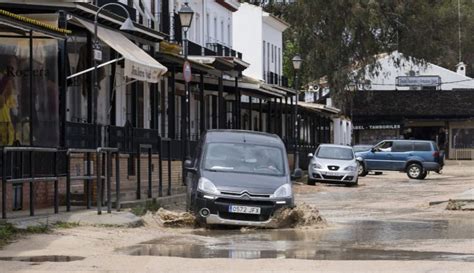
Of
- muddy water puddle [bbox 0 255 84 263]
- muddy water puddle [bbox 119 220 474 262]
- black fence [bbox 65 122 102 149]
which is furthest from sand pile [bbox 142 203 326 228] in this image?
muddy water puddle [bbox 0 255 84 263]

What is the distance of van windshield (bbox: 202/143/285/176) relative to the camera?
18.4m

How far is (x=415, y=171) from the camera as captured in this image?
46844 mm

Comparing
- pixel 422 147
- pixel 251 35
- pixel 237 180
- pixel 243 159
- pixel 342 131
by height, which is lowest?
pixel 237 180

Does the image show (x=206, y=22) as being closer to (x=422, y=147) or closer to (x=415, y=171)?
(x=422, y=147)

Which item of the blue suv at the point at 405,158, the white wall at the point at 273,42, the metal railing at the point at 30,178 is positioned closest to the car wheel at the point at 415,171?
the blue suv at the point at 405,158

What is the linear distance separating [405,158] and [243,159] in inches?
1166

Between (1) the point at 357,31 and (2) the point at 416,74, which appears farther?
(2) the point at 416,74

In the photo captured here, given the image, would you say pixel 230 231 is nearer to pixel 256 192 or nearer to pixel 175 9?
pixel 256 192

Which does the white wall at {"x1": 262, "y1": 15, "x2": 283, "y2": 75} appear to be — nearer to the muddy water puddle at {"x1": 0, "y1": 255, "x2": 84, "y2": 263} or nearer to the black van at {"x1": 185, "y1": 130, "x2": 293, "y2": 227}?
the black van at {"x1": 185, "y1": 130, "x2": 293, "y2": 227}

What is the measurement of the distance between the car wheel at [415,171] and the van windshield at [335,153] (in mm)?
8255

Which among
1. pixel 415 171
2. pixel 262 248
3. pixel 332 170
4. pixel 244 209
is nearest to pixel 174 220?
pixel 244 209

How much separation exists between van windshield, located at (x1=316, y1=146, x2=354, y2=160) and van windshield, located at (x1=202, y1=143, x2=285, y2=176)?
65.8ft

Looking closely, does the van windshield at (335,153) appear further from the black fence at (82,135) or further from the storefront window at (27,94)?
the storefront window at (27,94)

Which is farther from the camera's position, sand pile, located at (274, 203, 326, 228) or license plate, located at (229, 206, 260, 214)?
sand pile, located at (274, 203, 326, 228)
